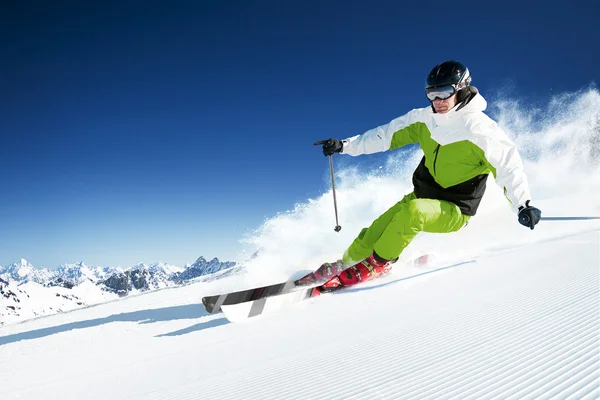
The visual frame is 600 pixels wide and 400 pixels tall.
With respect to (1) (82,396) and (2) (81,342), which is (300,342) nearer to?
(1) (82,396)

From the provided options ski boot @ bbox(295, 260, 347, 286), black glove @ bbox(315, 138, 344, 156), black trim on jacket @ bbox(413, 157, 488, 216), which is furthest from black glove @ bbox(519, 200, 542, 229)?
black glove @ bbox(315, 138, 344, 156)

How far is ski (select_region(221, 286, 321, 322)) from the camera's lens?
3.04 metres

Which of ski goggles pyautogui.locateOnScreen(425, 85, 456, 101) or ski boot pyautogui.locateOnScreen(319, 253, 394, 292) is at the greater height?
ski goggles pyautogui.locateOnScreen(425, 85, 456, 101)

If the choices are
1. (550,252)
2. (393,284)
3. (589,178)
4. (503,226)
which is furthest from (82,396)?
(589,178)

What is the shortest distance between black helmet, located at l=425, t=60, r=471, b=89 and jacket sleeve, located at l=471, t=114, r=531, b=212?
1.32 ft

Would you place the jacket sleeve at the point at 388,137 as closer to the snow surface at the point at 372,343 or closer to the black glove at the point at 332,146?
the black glove at the point at 332,146

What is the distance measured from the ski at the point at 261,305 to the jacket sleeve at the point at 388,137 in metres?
1.96

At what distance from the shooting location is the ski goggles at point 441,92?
331 centimetres

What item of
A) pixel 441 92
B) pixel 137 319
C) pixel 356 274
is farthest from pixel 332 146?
pixel 137 319

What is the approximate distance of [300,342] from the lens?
2.15m

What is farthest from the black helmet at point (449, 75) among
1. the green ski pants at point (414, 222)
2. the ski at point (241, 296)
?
the ski at point (241, 296)

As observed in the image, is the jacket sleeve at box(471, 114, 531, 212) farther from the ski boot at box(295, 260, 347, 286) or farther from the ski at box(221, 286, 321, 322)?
the ski at box(221, 286, 321, 322)

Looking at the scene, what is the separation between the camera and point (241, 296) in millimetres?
3699

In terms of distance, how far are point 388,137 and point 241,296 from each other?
2.57m
